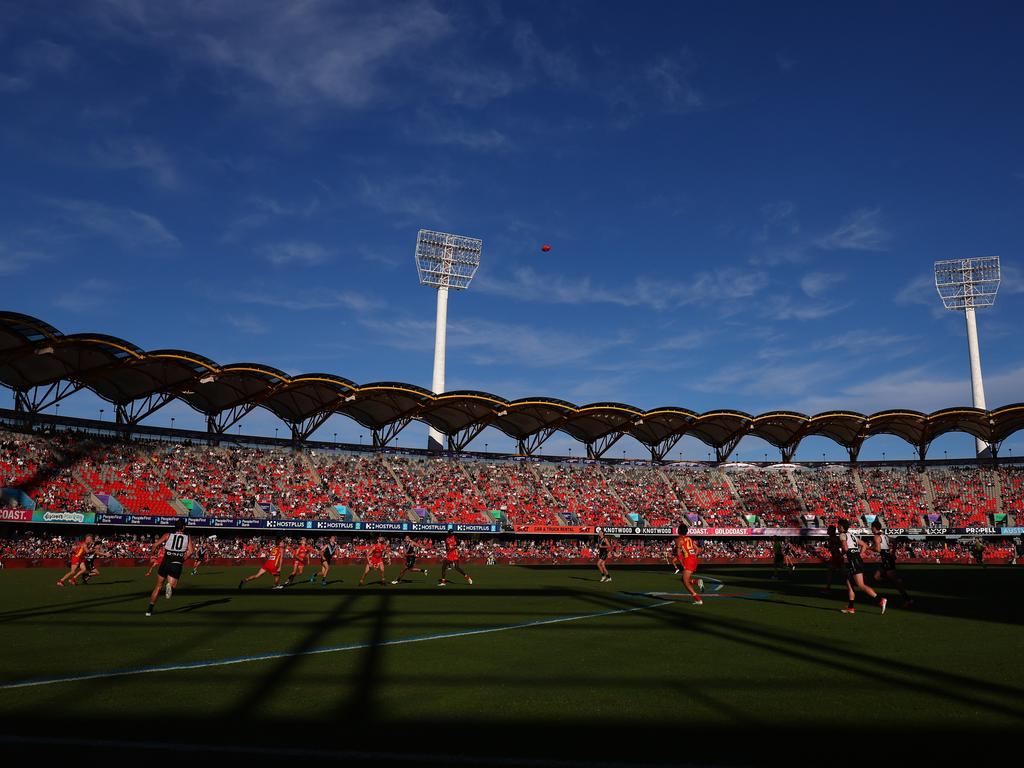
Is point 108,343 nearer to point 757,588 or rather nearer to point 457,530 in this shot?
point 457,530

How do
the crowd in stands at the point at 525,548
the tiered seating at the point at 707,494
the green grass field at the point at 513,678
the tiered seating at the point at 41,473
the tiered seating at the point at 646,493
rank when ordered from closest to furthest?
the green grass field at the point at 513,678 → the crowd in stands at the point at 525,548 → the tiered seating at the point at 41,473 → the tiered seating at the point at 646,493 → the tiered seating at the point at 707,494

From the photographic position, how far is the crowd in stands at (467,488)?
48.3 m

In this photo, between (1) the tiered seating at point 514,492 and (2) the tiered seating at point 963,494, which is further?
(2) the tiered seating at point 963,494

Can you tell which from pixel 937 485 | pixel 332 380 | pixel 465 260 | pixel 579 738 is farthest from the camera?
pixel 465 260

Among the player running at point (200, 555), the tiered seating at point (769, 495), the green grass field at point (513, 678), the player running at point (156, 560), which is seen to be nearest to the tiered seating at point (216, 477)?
the player running at point (200, 555)

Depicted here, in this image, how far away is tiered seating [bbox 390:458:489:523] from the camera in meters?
59.8

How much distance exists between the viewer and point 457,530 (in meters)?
56.1

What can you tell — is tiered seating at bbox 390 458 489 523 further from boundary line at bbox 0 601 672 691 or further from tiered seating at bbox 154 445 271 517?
boundary line at bbox 0 601 672 691

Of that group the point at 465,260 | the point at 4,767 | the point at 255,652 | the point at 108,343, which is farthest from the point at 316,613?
the point at 465,260

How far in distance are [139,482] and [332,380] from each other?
16.2 metres

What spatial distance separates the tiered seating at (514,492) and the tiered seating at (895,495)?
34839mm

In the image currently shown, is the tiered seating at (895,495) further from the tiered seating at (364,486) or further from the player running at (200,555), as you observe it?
the player running at (200,555)

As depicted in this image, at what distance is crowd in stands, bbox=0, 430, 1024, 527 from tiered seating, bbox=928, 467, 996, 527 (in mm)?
149

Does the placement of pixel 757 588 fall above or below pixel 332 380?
below
